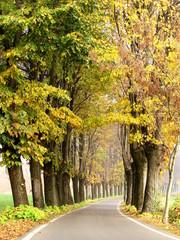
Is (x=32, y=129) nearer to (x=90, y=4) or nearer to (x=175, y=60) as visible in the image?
(x=90, y=4)

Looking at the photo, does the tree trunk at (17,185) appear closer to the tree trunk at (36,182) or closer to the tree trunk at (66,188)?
the tree trunk at (36,182)

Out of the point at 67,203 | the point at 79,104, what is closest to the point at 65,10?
the point at 79,104

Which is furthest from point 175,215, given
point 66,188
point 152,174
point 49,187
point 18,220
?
point 66,188


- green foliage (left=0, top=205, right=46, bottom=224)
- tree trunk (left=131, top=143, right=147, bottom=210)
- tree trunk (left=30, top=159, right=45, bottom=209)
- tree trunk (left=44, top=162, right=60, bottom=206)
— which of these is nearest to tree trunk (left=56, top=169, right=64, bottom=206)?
tree trunk (left=44, top=162, right=60, bottom=206)

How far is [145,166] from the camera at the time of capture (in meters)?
20.2

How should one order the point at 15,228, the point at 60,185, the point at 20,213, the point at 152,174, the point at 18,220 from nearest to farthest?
the point at 15,228
the point at 18,220
the point at 20,213
the point at 152,174
the point at 60,185

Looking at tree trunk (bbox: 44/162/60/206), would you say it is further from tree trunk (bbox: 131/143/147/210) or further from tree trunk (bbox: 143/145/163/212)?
tree trunk (bbox: 143/145/163/212)

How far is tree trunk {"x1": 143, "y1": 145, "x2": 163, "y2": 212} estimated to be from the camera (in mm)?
17094

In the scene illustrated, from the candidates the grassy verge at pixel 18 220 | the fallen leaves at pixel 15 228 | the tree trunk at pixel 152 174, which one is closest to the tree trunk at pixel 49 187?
the tree trunk at pixel 152 174

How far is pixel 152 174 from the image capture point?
17453mm

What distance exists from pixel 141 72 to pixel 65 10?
444 centimetres

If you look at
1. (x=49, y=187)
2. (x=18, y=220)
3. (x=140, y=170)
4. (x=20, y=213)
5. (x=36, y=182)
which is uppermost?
(x=140, y=170)

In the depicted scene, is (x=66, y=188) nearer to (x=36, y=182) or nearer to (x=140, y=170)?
(x=140, y=170)

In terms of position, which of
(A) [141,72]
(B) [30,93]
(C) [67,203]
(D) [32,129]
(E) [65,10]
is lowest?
(C) [67,203]
